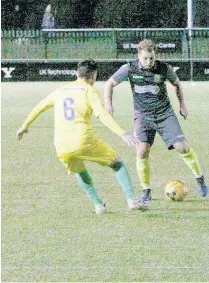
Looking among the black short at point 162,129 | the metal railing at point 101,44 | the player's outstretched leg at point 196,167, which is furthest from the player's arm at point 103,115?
the metal railing at point 101,44

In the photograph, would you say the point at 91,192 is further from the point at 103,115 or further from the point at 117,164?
the point at 103,115

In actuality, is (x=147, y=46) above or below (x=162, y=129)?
above

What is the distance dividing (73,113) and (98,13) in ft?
104

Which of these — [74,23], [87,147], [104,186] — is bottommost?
[74,23]

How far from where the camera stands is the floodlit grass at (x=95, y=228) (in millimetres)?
8109

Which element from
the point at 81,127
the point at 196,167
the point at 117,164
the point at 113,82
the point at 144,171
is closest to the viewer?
the point at 81,127

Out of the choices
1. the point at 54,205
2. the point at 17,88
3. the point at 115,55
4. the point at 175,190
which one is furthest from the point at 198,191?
the point at 115,55

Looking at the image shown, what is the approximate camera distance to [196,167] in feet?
37.8

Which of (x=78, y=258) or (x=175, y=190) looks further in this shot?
(x=175, y=190)

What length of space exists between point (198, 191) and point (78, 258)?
3.72m

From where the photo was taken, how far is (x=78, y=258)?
8.55 m

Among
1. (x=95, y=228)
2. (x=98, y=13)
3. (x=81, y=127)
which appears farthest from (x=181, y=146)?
(x=98, y=13)

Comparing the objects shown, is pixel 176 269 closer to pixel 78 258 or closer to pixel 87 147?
pixel 78 258

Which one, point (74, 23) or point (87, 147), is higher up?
point (87, 147)
